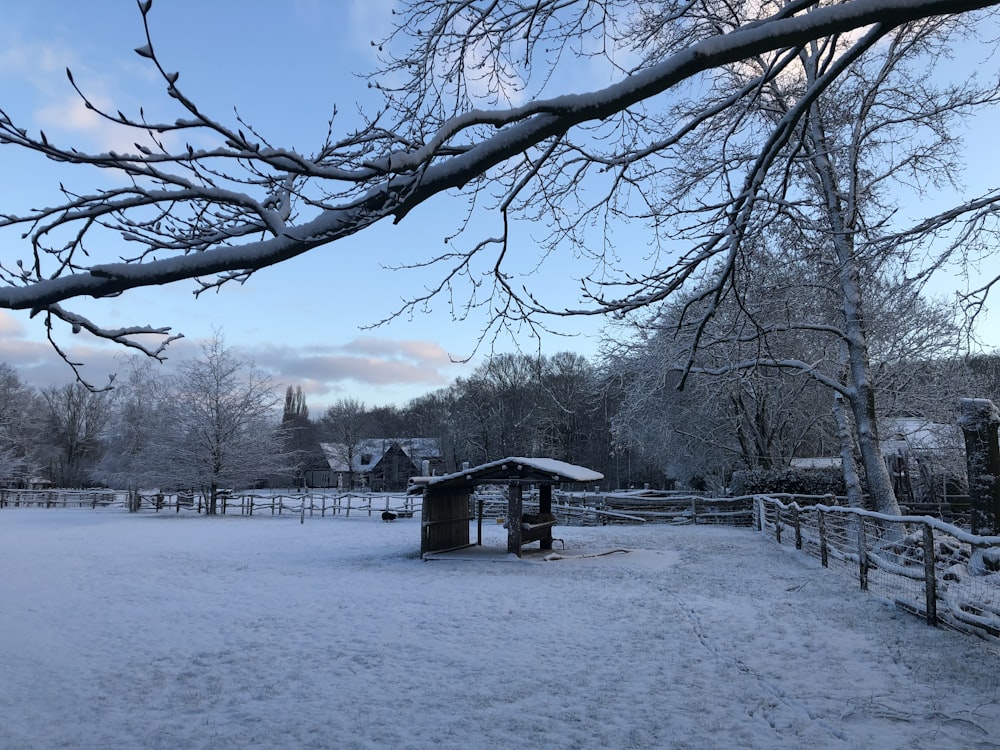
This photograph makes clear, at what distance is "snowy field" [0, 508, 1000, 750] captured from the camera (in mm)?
5293

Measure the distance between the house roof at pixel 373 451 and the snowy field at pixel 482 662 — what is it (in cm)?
5361

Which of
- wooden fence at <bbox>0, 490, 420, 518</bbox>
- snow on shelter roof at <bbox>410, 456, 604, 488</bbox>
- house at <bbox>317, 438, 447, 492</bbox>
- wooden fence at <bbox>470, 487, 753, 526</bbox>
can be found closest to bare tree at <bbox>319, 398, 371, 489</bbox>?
house at <bbox>317, 438, 447, 492</bbox>

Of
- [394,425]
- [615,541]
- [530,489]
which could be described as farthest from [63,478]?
[615,541]

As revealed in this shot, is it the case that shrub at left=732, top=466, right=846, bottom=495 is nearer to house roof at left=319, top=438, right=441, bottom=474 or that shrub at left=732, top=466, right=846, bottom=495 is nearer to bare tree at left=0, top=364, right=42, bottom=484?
house roof at left=319, top=438, right=441, bottom=474

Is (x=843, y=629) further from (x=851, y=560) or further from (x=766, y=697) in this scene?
(x=851, y=560)

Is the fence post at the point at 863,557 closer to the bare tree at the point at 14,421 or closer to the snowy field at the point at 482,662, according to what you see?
the snowy field at the point at 482,662

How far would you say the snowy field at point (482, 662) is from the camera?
5293 mm

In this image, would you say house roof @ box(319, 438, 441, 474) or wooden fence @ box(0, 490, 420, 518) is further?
house roof @ box(319, 438, 441, 474)

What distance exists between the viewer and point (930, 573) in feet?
26.7

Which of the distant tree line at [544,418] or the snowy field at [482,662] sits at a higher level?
the distant tree line at [544,418]

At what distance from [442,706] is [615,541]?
1623 centimetres

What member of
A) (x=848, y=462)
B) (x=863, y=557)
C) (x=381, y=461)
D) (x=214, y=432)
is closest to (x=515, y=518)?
(x=848, y=462)

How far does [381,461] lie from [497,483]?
5088 centimetres

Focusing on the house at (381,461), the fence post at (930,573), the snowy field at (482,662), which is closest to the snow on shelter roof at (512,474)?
the snowy field at (482,662)
